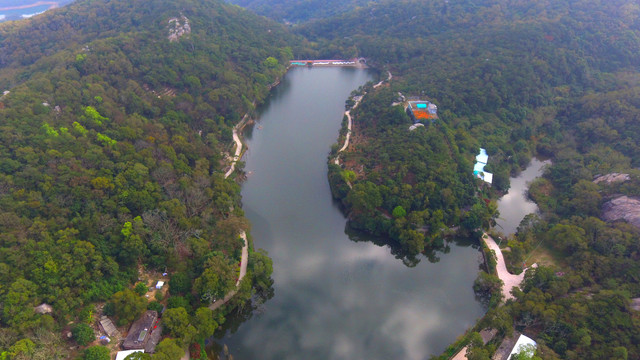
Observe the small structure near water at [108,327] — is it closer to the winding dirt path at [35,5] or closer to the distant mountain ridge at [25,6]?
the distant mountain ridge at [25,6]

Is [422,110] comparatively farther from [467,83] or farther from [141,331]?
[141,331]

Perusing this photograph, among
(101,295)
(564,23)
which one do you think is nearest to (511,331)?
(101,295)

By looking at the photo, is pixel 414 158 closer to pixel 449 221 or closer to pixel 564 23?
pixel 449 221

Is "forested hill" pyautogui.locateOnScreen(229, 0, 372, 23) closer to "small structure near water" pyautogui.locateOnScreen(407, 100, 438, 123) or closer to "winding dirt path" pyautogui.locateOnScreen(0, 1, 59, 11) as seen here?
"small structure near water" pyautogui.locateOnScreen(407, 100, 438, 123)

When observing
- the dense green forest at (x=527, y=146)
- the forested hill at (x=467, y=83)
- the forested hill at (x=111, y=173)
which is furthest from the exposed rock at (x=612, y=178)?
the forested hill at (x=111, y=173)

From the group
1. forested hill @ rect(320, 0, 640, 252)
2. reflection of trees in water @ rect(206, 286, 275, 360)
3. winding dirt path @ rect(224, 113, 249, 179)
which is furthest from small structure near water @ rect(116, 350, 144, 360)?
forested hill @ rect(320, 0, 640, 252)

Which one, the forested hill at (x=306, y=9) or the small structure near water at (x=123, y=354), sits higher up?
the forested hill at (x=306, y=9)
